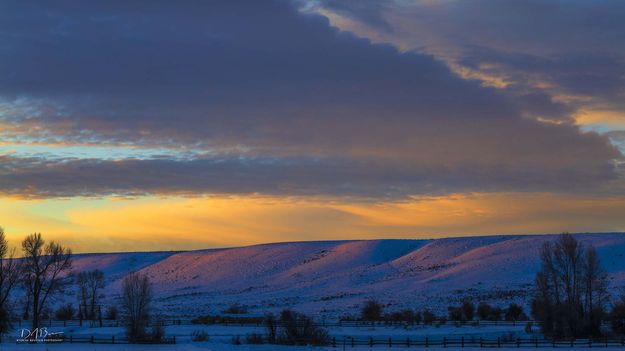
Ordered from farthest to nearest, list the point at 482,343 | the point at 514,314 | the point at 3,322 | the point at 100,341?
1. the point at 514,314
2. the point at 3,322
3. the point at 100,341
4. the point at 482,343

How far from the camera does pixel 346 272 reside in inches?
5468

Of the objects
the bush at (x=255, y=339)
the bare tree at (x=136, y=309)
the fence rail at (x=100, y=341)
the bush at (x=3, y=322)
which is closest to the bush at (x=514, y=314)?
the bush at (x=255, y=339)

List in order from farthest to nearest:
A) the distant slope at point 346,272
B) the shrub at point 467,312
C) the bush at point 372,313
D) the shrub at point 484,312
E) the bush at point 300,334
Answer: the distant slope at point 346,272 → the shrub at point 484,312 → the bush at point 372,313 → the shrub at point 467,312 → the bush at point 300,334

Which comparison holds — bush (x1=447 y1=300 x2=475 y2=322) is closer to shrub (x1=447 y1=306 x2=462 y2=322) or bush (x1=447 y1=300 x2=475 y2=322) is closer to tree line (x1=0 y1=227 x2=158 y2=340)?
shrub (x1=447 y1=306 x2=462 y2=322)

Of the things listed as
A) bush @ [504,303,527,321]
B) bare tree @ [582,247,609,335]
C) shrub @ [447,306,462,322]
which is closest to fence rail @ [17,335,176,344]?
bare tree @ [582,247,609,335]

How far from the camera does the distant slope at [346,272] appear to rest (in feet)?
328

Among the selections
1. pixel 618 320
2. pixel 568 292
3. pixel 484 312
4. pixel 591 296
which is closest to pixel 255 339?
pixel 568 292

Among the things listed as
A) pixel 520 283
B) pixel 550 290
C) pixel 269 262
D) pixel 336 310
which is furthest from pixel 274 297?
pixel 550 290

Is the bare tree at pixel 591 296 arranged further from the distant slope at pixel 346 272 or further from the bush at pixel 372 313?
the distant slope at pixel 346 272

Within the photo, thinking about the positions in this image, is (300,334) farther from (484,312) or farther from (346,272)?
(346,272)

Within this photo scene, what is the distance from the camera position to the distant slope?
99950mm

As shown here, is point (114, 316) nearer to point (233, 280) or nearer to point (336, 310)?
point (336, 310)

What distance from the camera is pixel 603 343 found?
49.4 m

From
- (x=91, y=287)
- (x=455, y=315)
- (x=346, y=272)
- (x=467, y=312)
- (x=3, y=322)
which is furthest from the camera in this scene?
(x=346, y=272)
